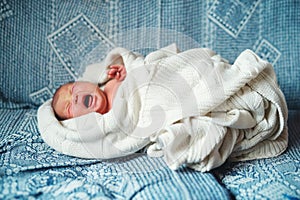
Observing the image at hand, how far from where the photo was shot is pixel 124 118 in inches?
52.0

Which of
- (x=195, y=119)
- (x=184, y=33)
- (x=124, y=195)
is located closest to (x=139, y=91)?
(x=195, y=119)

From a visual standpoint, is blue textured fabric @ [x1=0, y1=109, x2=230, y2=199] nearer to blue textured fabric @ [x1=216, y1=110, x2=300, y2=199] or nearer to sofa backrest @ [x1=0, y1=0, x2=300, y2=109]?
blue textured fabric @ [x1=216, y1=110, x2=300, y2=199]

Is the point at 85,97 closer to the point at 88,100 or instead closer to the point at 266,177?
the point at 88,100

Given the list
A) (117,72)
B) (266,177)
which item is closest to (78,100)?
(117,72)

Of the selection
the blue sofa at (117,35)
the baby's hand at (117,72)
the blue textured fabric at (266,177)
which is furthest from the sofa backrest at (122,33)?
the blue textured fabric at (266,177)

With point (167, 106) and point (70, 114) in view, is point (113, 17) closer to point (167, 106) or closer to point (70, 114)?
point (70, 114)

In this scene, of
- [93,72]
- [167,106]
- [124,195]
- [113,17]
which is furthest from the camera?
[113,17]

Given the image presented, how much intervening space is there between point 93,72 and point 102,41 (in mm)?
176

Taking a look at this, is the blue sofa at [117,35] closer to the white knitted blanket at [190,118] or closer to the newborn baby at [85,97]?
the newborn baby at [85,97]

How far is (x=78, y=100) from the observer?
1.48m

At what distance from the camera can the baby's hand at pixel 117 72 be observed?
155 centimetres

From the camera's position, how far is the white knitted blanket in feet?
4.08

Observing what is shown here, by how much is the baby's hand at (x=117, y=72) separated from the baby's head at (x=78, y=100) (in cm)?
7

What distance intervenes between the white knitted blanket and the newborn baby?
0.07 meters
